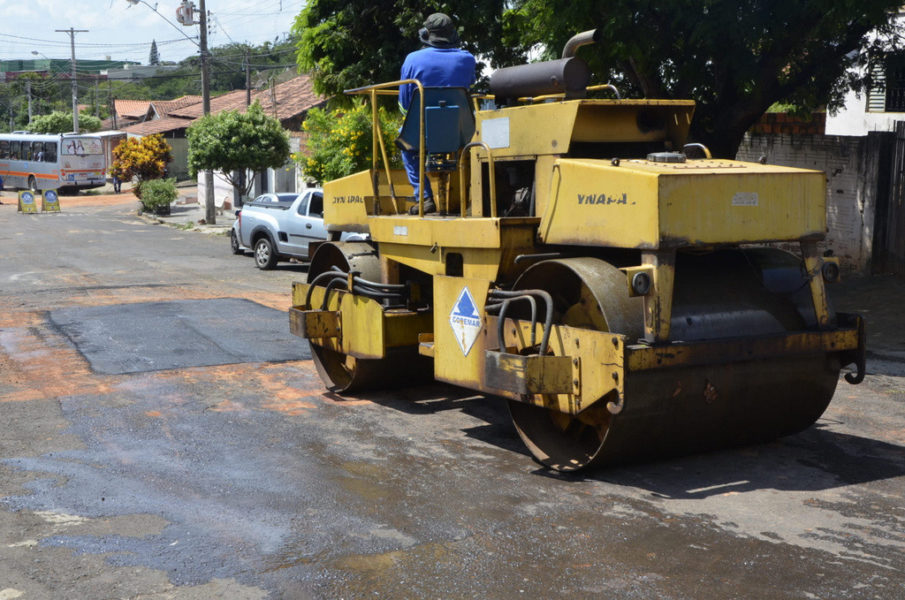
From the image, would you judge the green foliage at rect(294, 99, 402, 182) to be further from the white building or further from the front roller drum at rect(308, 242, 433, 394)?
the front roller drum at rect(308, 242, 433, 394)

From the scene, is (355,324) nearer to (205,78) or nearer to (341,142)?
(341,142)

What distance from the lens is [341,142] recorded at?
2392 centimetres

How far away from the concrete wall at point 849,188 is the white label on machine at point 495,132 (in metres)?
8.77

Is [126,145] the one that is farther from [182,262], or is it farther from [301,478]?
[301,478]

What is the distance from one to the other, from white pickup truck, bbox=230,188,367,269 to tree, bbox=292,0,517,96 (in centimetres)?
235

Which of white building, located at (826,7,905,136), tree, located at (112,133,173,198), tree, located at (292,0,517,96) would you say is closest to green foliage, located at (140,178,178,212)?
tree, located at (112,133,173,198)

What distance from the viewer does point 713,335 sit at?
650 centimetres

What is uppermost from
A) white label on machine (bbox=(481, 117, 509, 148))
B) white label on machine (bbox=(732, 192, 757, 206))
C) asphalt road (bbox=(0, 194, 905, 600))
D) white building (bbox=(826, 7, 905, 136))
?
white building (bbox=(826, 7, 905, 136))

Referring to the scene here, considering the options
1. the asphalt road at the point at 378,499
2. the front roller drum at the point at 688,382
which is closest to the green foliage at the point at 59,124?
the asphalt road at the point at 378,499

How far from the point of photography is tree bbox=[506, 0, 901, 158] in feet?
41.8

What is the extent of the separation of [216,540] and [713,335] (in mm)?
3129

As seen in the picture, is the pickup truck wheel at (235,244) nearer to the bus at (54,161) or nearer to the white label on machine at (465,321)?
the white label on machine at (465,321)

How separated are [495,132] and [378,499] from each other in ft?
9.09

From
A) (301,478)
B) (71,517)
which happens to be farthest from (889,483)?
(71,517)
